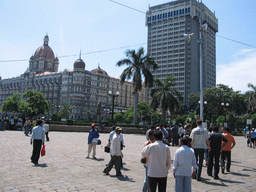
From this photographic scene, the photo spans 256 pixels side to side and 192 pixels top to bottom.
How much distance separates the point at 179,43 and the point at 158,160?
11886 centimetres

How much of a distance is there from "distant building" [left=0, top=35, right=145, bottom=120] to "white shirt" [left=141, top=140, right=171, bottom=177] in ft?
283

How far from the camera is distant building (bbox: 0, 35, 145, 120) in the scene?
100312 millimetres

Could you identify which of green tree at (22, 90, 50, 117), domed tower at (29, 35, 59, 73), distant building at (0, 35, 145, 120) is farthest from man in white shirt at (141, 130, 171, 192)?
domed tower at (29, 35, 59, 73)

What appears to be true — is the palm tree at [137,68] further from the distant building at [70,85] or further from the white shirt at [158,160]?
the distant building at [70,85]

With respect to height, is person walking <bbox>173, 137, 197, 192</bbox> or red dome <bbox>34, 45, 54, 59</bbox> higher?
red dome <bbox>34, 45, 54, 59</bbox>

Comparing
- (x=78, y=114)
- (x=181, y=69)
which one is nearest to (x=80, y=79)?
(x=78, y=114)

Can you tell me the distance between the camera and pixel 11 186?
582 centimetres

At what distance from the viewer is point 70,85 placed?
335 ft

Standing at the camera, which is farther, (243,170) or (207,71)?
(207,71)

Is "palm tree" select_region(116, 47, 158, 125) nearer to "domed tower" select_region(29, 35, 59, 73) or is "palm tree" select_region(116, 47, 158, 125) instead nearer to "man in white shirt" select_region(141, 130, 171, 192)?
"man in white shirt" select_region(141, 130, 171, 192)

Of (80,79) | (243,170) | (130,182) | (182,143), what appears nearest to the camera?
(182,143)

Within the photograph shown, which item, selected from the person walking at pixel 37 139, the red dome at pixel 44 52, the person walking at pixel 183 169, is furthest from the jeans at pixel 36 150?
the red dome at pixel 44 52

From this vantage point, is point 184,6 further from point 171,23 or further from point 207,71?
point 207,71

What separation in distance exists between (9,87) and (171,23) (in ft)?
296
